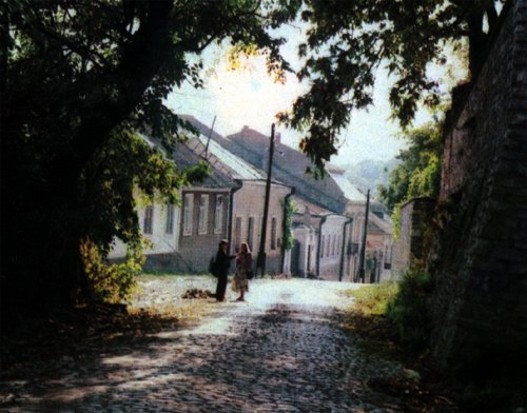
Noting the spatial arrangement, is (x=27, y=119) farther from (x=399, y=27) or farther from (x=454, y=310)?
(x=399, y=27)

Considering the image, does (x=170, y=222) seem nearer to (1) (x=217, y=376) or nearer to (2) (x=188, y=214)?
(2) (x=188, y=214)

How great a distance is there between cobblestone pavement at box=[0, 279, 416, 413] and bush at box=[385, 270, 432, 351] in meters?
0.95

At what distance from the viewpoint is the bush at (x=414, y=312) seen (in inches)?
410

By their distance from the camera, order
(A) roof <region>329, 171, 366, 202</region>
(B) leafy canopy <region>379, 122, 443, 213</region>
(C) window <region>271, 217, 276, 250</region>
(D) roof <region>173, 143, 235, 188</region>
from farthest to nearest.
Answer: (A) roof <region>329, 171, 366, 202</region>, (C) window <region>271, 217, 276, 250</region>, (D) roof <region>173, 143, 235, 188</region>, (B) leafy canopy <region>379, 122, 443, 213</region>

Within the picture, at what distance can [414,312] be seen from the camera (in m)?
11.2

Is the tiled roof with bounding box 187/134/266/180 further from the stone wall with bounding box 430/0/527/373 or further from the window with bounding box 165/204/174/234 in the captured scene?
the stone wall with bounding box 430/0/527/373

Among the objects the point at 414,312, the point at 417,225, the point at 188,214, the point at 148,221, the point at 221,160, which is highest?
the point at 221,160

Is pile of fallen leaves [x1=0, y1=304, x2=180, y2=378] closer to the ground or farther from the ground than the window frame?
closer to the ground

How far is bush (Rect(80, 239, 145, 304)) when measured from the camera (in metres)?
13.6

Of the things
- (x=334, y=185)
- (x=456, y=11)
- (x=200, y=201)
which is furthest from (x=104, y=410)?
(x=334, y=185)

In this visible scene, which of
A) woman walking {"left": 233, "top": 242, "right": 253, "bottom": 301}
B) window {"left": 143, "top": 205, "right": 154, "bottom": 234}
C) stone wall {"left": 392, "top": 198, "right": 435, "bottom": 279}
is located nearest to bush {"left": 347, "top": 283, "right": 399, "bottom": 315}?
stone wall {"left": 392, "top": 198, "right": 435, "bottom": 279}

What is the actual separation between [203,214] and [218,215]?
1.32 metres

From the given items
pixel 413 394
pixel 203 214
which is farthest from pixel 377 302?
pixel 203 214

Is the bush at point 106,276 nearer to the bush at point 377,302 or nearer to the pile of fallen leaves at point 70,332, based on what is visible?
the pile of fallen leaves at point 70,332
